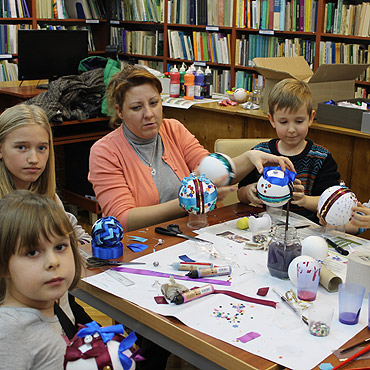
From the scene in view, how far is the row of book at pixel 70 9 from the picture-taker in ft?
19.1

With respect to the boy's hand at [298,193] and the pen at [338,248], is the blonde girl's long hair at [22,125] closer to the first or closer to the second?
the boy's hand at [298,193]

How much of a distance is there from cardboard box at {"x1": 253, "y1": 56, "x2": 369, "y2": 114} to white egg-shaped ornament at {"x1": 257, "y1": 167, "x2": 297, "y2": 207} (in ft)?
5.25

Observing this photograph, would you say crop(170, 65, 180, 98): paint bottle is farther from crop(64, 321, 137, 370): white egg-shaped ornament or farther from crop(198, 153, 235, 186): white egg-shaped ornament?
crop(64, 321, 137, 370): white egg-shaped ornament

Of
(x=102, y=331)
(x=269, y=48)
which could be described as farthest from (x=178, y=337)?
(x=269, y=48)

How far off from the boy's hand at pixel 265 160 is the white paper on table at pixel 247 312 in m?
0.40

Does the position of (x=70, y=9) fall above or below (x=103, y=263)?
above

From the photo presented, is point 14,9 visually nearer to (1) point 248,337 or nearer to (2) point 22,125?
(2) point 22,125

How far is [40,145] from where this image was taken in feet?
6.20

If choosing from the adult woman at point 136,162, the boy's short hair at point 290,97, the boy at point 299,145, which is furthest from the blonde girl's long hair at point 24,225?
the boy's short hair at point 290,97

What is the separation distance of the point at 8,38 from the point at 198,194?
14.7ft

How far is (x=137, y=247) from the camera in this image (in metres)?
1.75

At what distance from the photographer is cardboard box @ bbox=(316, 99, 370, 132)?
3080 millimetres

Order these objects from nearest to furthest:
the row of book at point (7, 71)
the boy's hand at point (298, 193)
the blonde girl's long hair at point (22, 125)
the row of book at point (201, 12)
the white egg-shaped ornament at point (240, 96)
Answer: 1. the blonde girl's long hair at point (22, 125)
2. the boy's hand at point (298, 193)
3. the white egg-shaped ornament at point (240, 96)
4. the row of book at point (201, 12)
5. the row of book at point (7, 71)

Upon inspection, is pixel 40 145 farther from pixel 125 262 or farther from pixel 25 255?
pixel 25 255
